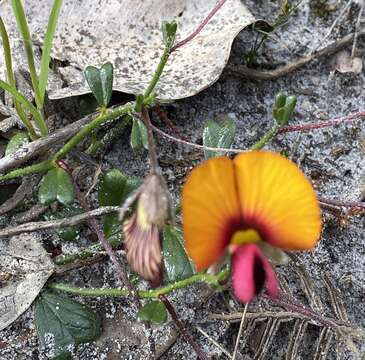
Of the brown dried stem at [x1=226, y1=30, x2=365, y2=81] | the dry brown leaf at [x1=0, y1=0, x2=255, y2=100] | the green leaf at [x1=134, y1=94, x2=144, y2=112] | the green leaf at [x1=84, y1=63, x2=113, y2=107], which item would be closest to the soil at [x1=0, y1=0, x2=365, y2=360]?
the brown dried stem at [x1=226, y1=30, x2=365, y2=81]

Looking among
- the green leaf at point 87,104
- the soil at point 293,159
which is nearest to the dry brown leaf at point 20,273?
the soil at point 293,159

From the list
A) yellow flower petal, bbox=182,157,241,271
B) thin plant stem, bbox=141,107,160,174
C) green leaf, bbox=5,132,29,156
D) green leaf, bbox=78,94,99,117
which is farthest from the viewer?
green leaf, bbox=78,94,99,117

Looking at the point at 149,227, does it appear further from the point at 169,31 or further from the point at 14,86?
the point at 14,86

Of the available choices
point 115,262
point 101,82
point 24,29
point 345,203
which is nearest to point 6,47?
point 24,29

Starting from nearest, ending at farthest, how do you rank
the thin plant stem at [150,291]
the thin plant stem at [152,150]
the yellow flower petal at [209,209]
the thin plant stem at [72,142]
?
the yellow flower petal at [209,209] → the thin plant stem at [152,150] → the thin plant stem at [150,291] → the thin plant stem at [72,142]

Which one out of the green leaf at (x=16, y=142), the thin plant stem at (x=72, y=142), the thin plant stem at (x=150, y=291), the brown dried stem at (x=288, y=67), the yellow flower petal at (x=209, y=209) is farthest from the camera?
the brown dried stem at (x=288, y=67)

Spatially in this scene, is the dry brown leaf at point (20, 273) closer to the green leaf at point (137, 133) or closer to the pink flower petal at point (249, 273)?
the green leaf at point (137, 133)

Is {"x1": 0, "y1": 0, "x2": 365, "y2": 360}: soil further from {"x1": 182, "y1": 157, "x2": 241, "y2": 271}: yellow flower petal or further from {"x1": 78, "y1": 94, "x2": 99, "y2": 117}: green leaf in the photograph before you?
{"x1": 182, "y1": 157, "x2": 241, "y2": 271}: yellow flower petal
